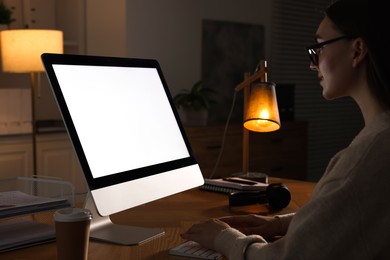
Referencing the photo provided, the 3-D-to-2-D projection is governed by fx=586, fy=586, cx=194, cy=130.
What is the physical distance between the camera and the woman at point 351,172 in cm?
112

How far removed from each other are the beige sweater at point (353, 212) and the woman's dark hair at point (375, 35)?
103 mm

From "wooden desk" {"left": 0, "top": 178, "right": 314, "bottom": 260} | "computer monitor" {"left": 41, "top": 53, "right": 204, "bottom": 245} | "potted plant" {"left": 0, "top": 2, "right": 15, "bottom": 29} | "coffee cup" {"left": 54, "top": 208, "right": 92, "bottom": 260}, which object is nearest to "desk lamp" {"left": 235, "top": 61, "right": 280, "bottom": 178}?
"wooden desk" {"left": 0, "top": 178, "right": 314, "bottom": 260}

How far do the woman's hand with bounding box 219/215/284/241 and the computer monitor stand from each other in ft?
0.69

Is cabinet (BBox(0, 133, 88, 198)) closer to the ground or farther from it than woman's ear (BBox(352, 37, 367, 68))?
closer to the ground

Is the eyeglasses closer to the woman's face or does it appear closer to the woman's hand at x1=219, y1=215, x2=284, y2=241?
the woman's face

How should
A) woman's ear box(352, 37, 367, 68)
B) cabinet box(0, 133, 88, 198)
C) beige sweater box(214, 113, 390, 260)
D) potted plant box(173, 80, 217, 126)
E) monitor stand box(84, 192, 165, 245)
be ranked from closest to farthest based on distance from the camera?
beige sweater box(214, 113, 390, 260)
woman's ear box(352, 37, 367, 68)
monitor stand box(84, 192, 165, 245)
cabinet box(0, 133, 88, 198)
potted plant box(173, 80, 217, 126)

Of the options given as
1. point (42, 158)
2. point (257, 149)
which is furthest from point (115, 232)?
point (257, 149)

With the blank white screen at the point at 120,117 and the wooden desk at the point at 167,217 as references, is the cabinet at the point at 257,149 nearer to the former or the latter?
the wooden desk at the point at 167,217

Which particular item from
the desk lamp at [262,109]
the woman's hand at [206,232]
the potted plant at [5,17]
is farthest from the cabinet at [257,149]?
the woman's hand at [206,232]

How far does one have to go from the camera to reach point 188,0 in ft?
16.0

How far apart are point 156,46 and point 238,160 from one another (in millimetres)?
1112

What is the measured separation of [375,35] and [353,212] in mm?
368

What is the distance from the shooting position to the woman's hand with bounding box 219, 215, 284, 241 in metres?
1.57

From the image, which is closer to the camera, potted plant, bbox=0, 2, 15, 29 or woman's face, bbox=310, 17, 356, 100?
woman's face, bbox=310, 17, 356, 100
